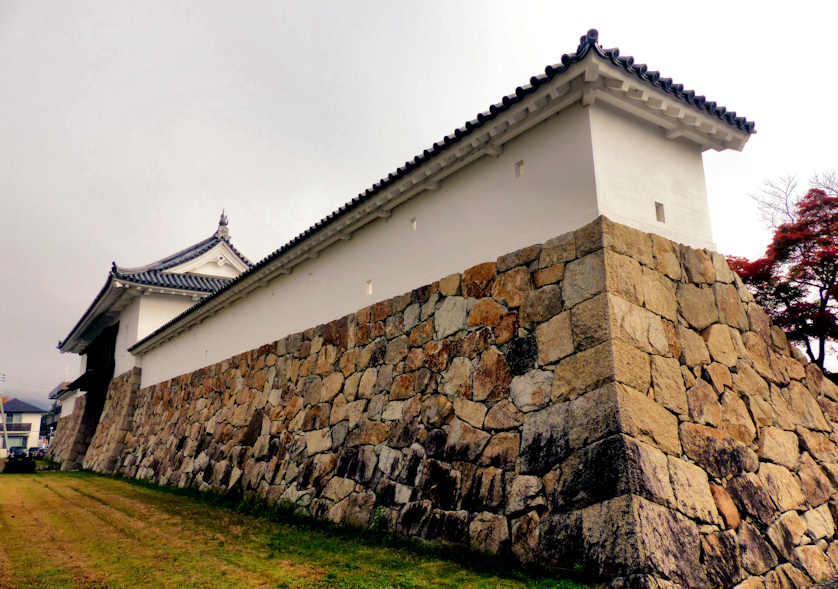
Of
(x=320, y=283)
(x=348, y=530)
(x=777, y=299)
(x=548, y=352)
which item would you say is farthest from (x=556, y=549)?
(x=777, y=299)

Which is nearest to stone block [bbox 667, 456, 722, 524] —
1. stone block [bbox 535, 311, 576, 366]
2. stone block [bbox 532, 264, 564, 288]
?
stone block [bbox 535, 311, 576, 366]

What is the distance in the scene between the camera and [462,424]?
604 centimetres

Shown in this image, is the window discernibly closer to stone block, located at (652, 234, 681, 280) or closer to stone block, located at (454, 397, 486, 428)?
stone block, located at (652, 234, 681, 280)

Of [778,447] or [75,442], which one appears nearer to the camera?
[778,447]

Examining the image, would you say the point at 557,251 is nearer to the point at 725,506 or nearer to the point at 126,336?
the point at 725,506

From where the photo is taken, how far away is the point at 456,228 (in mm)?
7004

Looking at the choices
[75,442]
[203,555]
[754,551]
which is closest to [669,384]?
[754,551]

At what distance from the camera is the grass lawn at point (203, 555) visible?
4.79 m

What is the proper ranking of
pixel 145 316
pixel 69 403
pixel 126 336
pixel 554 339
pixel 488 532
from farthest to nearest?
pixel 69 403 < pixel 126 336 < pixel 145 316 < pixel 554 339 < pixel 488 532

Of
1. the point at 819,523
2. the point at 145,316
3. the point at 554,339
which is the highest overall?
the point at 145,316

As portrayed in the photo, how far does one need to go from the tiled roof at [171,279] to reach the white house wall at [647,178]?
1486 centimetres

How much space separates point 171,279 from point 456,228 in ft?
50.7

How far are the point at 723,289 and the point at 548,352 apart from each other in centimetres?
233

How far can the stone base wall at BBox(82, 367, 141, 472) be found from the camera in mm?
17484
